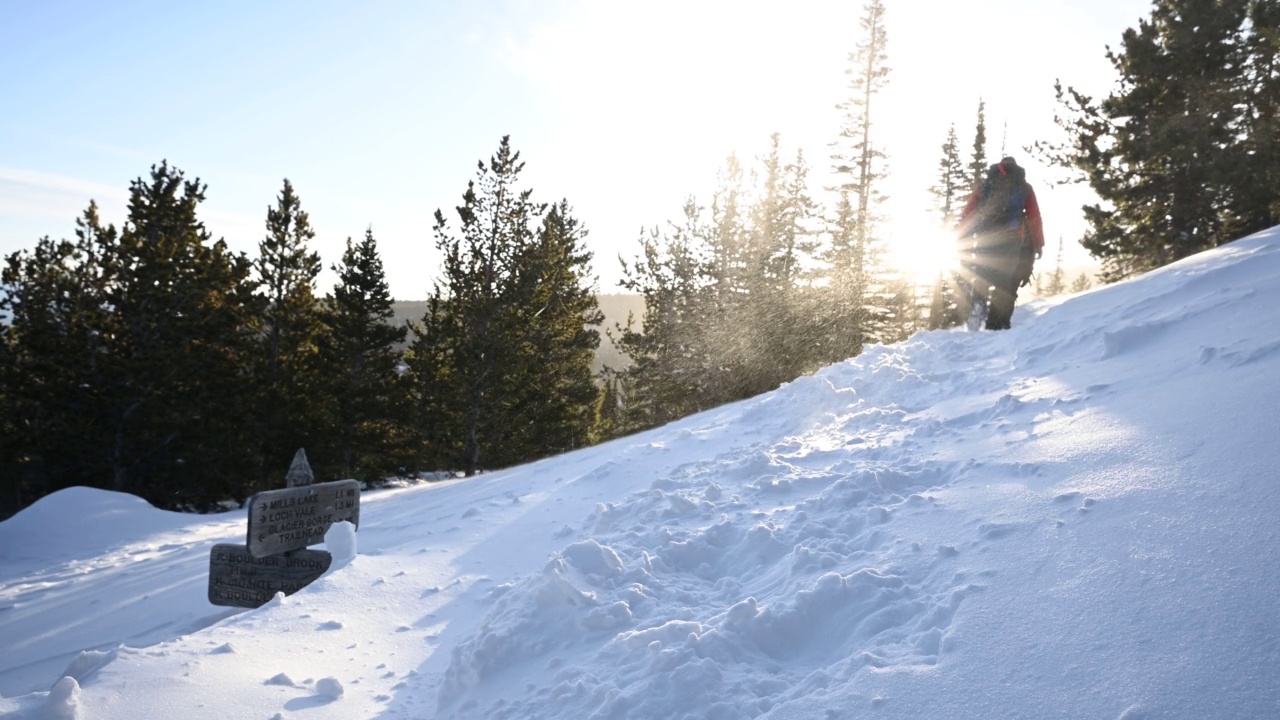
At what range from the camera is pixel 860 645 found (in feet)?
8.79

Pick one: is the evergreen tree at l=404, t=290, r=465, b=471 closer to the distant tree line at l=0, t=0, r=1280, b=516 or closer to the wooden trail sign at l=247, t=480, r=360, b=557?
the distant tree line at l=0, t=0, r=1280, b=516

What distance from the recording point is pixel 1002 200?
30.2 ft

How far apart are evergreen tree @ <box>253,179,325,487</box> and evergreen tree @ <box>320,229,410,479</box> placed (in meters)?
0.68

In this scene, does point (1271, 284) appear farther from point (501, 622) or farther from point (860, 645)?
point (501, 622)

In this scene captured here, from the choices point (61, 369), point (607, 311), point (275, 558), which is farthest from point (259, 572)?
point (607, 311)

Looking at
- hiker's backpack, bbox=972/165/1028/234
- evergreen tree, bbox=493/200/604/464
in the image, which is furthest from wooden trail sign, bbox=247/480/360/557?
evergreen tree, bbox=493/200/604/464

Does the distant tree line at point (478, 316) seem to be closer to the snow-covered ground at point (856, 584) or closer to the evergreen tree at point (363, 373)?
the evergreen tree at point (363, 373)

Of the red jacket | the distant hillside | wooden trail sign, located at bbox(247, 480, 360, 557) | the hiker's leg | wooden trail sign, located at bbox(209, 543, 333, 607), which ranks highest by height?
the distant hillside

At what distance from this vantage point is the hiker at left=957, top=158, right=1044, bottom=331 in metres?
9.08

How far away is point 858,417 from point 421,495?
6853 millimetres

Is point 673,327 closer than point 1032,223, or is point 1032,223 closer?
point 1032,223

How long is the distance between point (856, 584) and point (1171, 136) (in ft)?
59.3

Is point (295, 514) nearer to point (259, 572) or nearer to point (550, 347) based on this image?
point (259, 572)

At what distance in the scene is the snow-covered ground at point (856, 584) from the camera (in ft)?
→ 7.36
